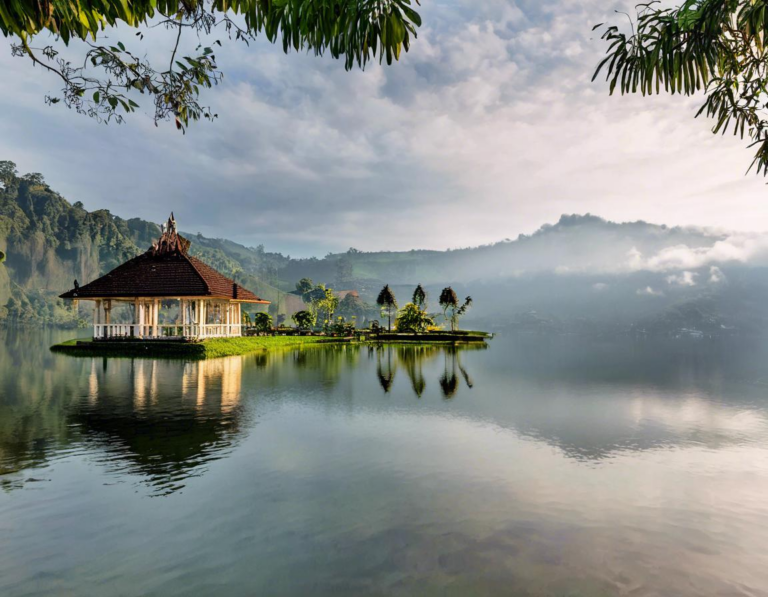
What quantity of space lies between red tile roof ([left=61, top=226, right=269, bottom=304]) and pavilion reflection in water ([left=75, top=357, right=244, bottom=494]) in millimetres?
14429

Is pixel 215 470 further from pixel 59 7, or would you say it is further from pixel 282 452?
pixel 59 7

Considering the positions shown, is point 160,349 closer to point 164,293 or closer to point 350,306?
point 164,293

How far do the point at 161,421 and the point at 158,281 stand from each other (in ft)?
92.6

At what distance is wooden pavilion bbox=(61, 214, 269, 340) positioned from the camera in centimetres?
3656

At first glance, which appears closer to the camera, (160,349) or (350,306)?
(160,349)

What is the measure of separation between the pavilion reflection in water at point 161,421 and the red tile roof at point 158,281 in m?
14.4

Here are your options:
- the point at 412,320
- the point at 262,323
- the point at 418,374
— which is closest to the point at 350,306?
the point at 412,320

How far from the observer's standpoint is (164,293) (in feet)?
120

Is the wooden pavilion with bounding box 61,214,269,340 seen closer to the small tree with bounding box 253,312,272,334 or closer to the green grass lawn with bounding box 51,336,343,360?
the green grass lawn with bounding box 51,336,343,360

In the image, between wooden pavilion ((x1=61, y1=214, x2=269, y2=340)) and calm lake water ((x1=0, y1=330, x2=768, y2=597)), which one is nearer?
calm lake water ((x1=0, y1=330, x2=768, y2=597))

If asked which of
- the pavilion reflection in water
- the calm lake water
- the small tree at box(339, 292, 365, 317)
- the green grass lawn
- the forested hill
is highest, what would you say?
the forested hill

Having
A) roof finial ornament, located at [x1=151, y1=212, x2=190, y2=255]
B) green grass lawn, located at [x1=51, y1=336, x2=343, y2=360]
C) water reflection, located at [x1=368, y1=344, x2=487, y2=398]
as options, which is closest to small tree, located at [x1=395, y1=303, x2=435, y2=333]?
water reflection, located at [x1=368, y1=344, x2=487, y2=398]

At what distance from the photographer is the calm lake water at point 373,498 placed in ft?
18.2

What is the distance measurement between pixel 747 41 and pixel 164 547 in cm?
960
